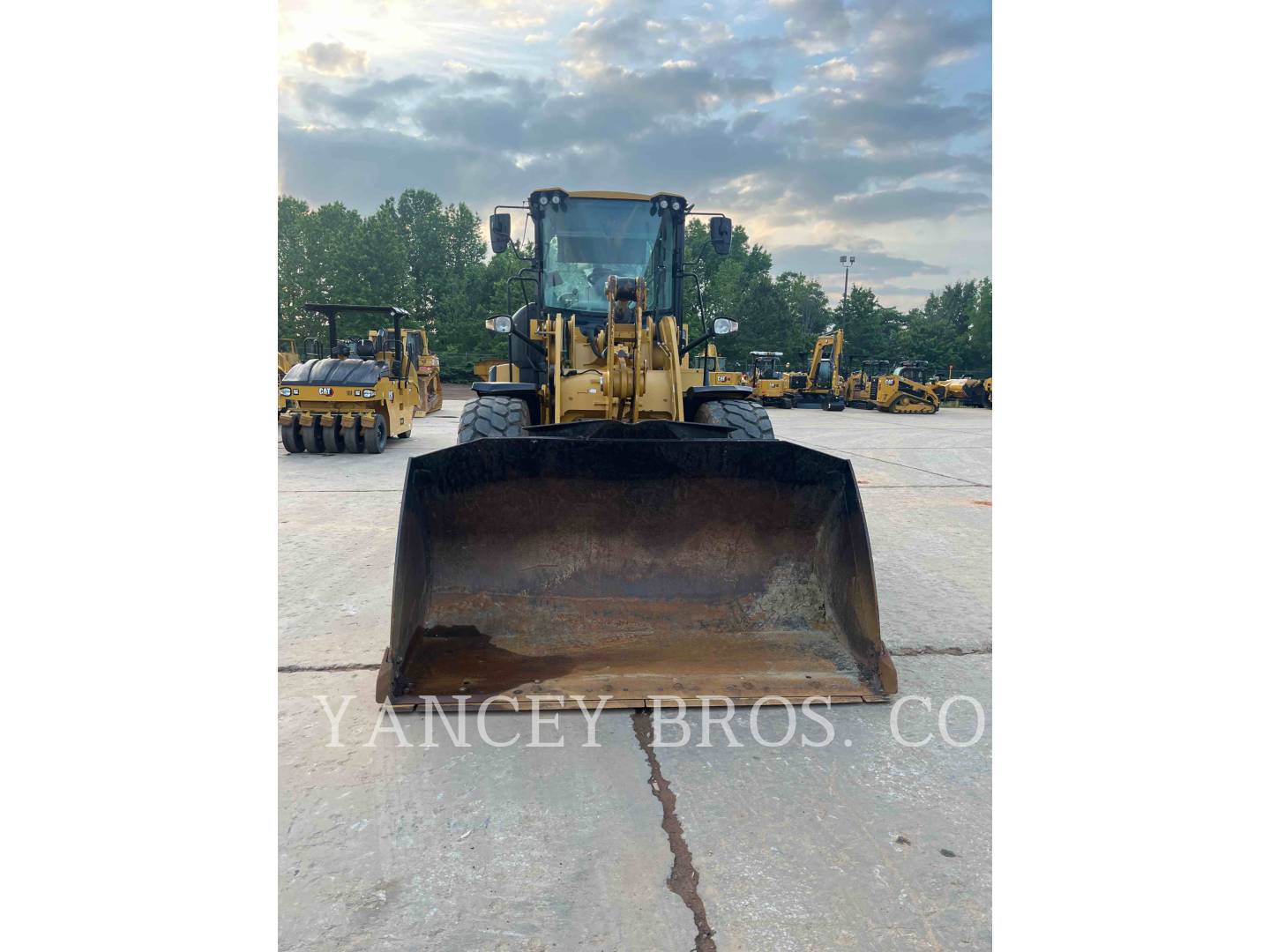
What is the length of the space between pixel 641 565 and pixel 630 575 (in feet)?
0.23

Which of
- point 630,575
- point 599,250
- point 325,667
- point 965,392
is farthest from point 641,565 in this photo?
point 965,392

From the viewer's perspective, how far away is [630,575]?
3486mm

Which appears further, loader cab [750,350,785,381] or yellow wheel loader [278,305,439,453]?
loader cab [750,350,785,381]

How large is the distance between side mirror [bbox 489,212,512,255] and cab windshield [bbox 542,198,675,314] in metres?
0.44

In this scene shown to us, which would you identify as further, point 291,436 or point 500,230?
point 291,436

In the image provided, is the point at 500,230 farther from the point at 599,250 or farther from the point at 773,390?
the point at 773,390

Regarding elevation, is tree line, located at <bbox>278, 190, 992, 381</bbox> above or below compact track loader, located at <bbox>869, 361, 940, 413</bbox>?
above

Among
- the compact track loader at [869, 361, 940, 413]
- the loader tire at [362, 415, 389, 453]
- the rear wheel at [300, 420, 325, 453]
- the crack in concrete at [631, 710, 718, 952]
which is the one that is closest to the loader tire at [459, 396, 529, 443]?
the crack in concrete at [631, 710, 718, 952]

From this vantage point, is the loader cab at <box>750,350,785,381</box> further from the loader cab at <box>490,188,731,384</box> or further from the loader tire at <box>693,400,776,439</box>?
the loader tire at <box>693,400,776,439</box>

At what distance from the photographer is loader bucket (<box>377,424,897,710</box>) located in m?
3.06

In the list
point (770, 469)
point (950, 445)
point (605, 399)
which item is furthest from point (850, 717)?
point (950, 445)

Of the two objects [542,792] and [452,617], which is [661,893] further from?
[452,617]

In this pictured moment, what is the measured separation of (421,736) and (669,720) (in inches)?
35.2

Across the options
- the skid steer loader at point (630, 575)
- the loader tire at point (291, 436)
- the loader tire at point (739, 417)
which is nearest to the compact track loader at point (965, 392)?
the loader tire at point (291, 436)
